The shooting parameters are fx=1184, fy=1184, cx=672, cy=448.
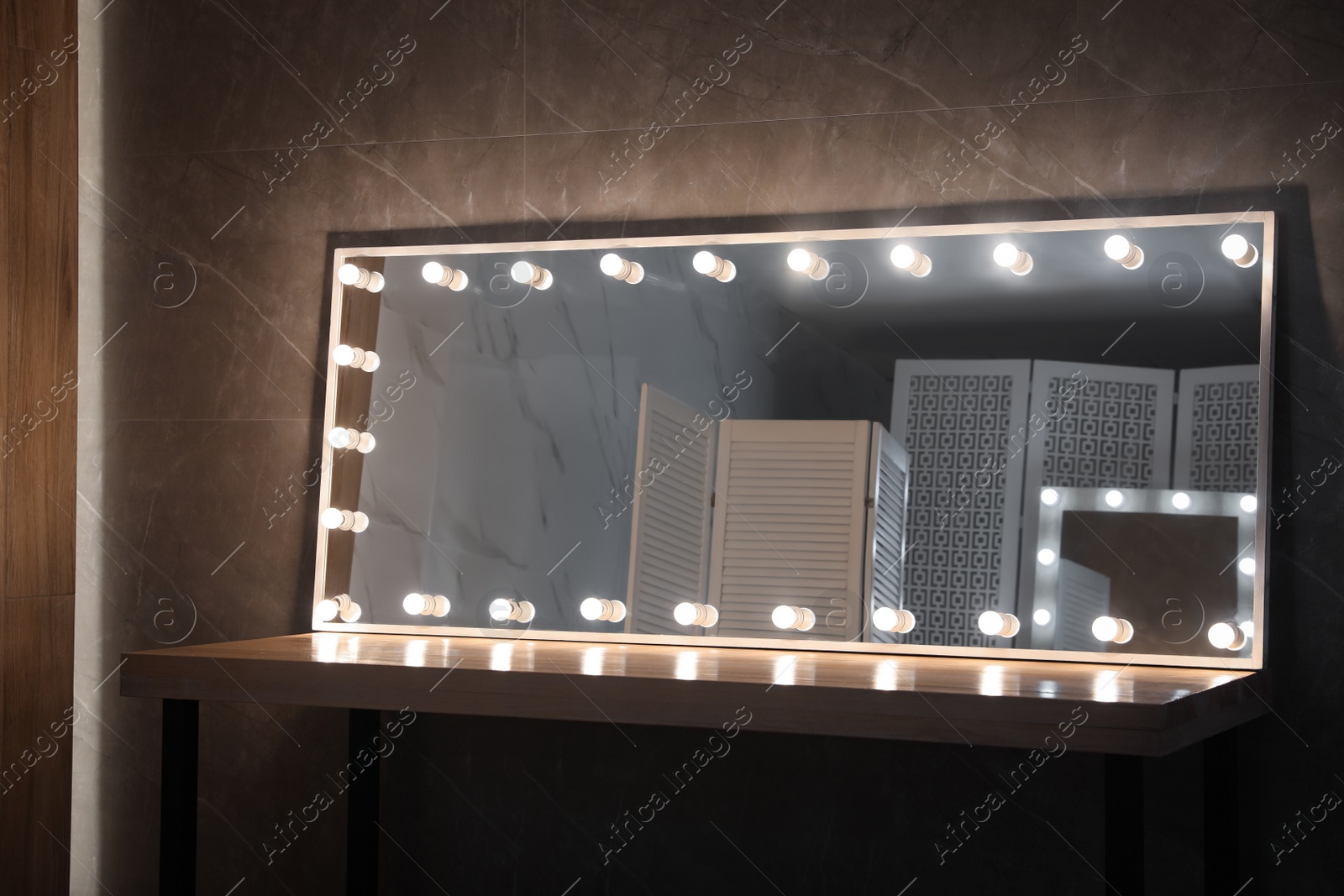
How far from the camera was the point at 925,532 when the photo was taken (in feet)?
6.97

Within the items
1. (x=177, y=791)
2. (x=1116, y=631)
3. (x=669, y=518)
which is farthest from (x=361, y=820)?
(x=1116, y=631)

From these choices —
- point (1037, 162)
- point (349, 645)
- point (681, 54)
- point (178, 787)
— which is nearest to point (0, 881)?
point (178, 787)

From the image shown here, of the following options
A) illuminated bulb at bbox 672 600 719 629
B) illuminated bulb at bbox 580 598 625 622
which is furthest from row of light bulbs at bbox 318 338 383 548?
illuminated bulb at bbox 672 600 719 629

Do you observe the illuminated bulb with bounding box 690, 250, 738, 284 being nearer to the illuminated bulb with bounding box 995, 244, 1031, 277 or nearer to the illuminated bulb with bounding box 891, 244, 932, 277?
the illuminated bulb with bounding box 891, 244, 932, 277

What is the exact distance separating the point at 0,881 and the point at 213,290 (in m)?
1.30

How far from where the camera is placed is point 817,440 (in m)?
2.21

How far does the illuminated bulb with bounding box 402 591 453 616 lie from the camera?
2.40 m

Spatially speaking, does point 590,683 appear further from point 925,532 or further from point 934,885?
point 934,885

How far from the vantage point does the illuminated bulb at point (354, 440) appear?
8.18ft

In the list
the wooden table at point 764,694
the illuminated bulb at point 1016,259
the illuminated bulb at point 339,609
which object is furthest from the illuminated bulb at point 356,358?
the illuminated bulb at point 1016,259

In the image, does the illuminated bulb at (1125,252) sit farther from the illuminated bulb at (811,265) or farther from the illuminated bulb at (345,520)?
the illuminated bulb at (345,520)

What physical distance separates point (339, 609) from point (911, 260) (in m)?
1.36

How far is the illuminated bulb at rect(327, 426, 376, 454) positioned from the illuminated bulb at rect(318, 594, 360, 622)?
31cm

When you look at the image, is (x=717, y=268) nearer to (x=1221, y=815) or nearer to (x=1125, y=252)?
(x=1125, y=252)
